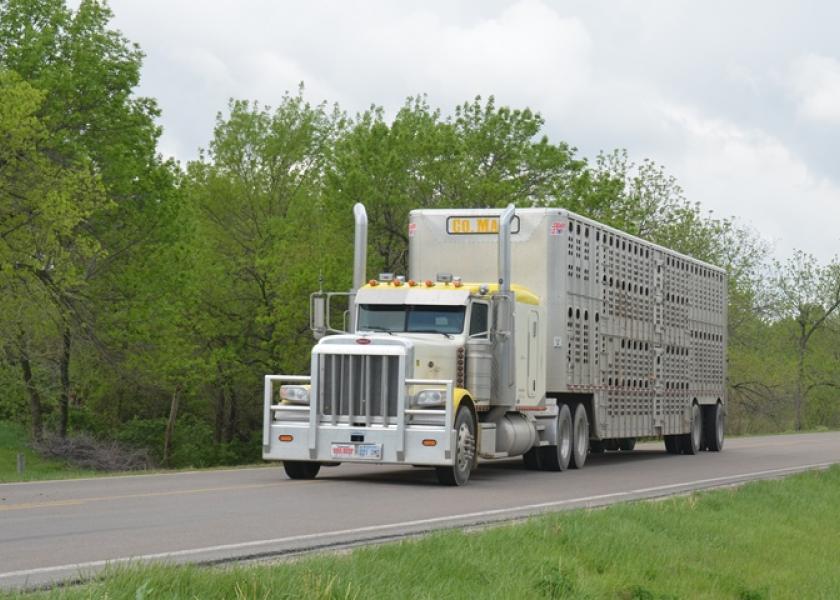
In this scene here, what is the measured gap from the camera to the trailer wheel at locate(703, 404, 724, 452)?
35438 millimetres

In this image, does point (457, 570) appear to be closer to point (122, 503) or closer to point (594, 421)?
point (122, 503)

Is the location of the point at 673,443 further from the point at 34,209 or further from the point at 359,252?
the point at 34,209

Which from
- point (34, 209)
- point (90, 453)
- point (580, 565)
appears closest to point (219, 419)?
point (90, 453)

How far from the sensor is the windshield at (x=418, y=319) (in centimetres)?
2167

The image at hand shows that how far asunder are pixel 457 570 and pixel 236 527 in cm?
358

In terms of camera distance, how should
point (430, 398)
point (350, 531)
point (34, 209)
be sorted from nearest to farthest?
point (350, 531), point (430, 398), point (34, 209)

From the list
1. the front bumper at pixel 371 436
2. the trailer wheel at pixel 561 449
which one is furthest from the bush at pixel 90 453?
the front bumper at pixel 371 436

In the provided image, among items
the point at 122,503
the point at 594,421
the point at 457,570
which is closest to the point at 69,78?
the point at 594,421

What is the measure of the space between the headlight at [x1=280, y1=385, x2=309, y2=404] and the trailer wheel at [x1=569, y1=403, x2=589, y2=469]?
23.4 ft

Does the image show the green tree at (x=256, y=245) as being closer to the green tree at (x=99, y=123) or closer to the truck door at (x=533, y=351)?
the green tree at (x=99, y=123)

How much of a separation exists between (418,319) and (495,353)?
133cm

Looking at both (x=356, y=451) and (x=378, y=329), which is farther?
(x=378, y=329)

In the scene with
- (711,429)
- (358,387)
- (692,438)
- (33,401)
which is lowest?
(692,438)

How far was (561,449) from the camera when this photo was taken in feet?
82.6
